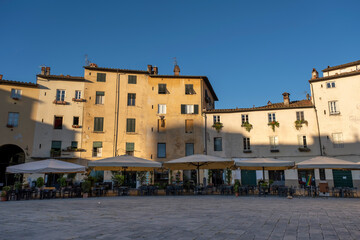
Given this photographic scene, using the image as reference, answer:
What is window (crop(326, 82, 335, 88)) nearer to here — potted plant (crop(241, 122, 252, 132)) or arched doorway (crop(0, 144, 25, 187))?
potted plant (crop(241, 122, 252, 132))

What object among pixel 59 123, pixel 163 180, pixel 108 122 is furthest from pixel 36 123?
pixel 163 180

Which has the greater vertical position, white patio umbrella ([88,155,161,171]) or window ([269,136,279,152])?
window ([269,136,279,152])

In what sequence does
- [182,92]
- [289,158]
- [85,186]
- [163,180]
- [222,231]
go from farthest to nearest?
[182,92] → [163,180] → [289,158] → [85,186] → [222,231]

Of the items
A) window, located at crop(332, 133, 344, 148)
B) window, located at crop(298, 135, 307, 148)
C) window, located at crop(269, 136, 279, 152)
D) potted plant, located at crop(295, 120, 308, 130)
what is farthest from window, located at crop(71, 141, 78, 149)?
window, located at crop(332, 133, 344, 148)

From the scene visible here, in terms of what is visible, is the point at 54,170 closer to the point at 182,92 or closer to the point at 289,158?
the point at 182,92

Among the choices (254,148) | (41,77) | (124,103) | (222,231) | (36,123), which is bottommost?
(222,231)

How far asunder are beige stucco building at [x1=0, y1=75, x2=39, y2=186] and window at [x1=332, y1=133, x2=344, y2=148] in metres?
30.4

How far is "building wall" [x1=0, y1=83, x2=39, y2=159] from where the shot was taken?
91.9ft

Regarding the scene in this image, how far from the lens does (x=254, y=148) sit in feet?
97.3

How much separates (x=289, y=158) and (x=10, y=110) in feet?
95.3

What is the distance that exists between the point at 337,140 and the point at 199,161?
17.5m

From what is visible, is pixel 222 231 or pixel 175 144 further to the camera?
pixel 175 144

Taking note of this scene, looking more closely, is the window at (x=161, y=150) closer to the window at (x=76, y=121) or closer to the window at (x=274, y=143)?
the window at (x=76, y=121)

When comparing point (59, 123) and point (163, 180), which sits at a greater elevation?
point (59, 123)
